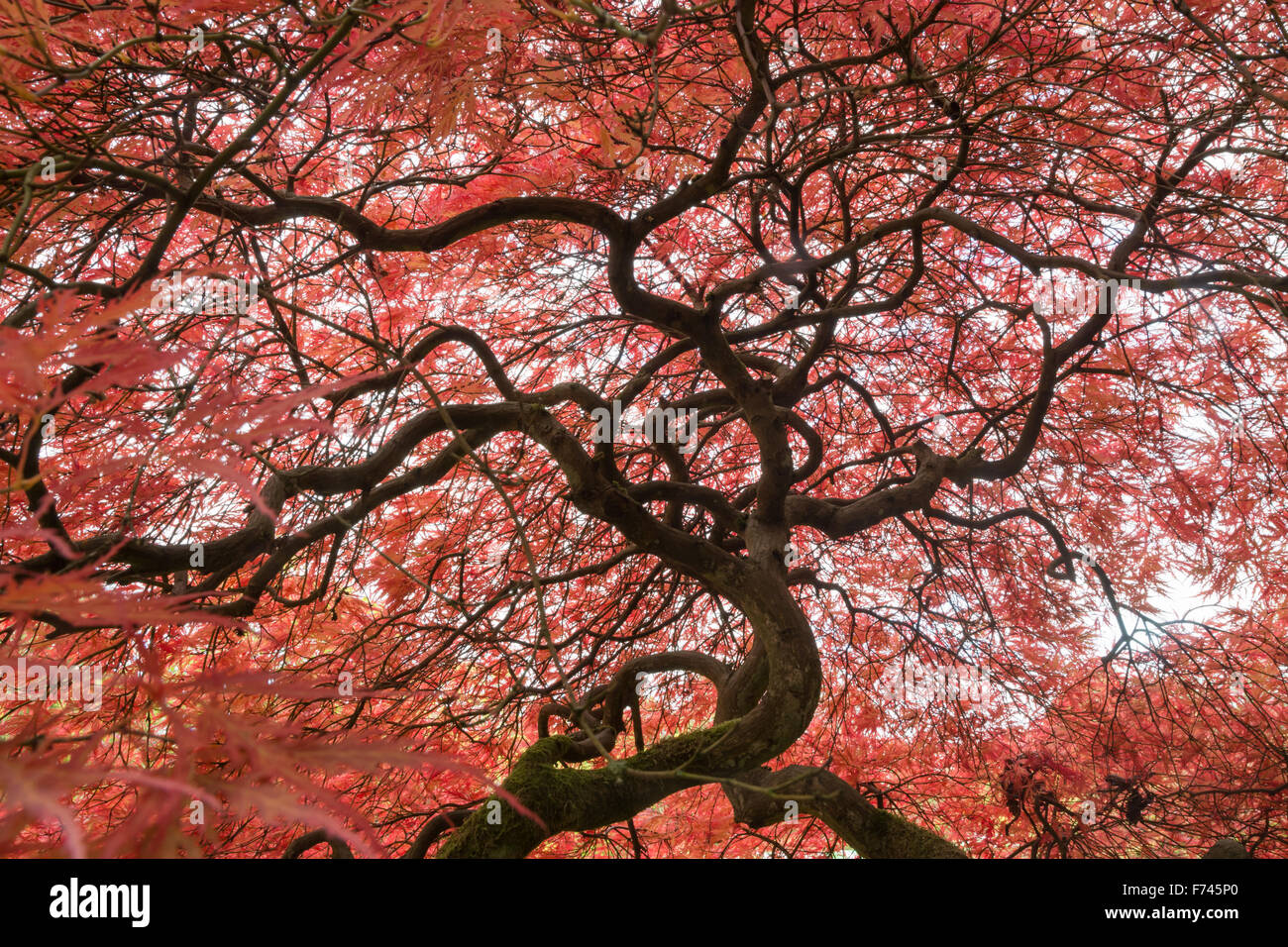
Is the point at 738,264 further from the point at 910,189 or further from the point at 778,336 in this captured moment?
the point at 910,189

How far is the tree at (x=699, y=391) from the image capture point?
2271mm

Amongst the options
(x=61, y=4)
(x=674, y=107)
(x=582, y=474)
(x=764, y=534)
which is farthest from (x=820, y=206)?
(x=61, y=4)

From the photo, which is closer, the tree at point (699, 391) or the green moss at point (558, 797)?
the tree at point (699, 391)

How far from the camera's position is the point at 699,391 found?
151 inches

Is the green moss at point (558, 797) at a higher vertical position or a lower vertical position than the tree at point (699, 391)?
lower

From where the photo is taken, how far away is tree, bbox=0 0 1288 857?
2271 mm

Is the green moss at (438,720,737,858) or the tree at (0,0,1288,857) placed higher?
the tree at (0,0,1288,857)

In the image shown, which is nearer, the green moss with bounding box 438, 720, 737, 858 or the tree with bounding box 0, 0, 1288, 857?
the tree with bounding box 0, 0, 1288, 857

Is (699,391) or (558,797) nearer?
(558,797)

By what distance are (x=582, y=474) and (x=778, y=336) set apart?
2.06 m

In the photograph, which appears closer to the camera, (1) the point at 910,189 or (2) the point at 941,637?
(1) the point at 910,189

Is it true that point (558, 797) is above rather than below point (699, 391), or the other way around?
below

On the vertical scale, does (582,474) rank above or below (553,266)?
below

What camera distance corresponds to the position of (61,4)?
6.24ft
